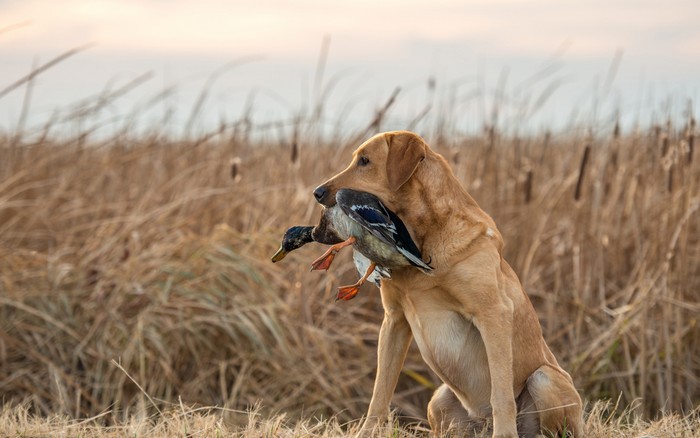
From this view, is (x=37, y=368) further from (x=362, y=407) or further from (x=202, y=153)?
(x=202, y=153)

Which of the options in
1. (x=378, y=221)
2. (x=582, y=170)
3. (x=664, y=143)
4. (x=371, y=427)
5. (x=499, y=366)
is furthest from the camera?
(x=664, y=143)

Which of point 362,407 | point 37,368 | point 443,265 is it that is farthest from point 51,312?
point 443,265

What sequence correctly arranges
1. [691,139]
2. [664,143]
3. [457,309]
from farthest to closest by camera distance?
[664,143], [691,139], [457,309]

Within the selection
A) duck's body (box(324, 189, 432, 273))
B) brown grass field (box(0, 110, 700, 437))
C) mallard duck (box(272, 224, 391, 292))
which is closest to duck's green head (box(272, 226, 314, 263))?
mallard duck (box(272, 224, 391, 292))

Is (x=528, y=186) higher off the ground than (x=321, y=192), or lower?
lower

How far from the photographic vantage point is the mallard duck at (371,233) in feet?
10.7

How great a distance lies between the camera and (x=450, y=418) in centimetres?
385

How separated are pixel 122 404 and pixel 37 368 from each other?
1.98 ft

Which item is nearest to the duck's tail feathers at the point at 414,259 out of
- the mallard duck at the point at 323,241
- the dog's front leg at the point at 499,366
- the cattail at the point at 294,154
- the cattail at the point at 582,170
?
the mallard duck at the point at 323,241

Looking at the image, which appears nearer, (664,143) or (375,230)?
(375,230)

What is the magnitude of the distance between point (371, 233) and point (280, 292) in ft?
9.44

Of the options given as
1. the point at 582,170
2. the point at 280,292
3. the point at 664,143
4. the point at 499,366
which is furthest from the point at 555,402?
the point at 664,143

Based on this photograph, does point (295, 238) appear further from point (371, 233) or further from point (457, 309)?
point (457, 309)

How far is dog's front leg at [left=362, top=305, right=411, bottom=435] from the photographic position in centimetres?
362
